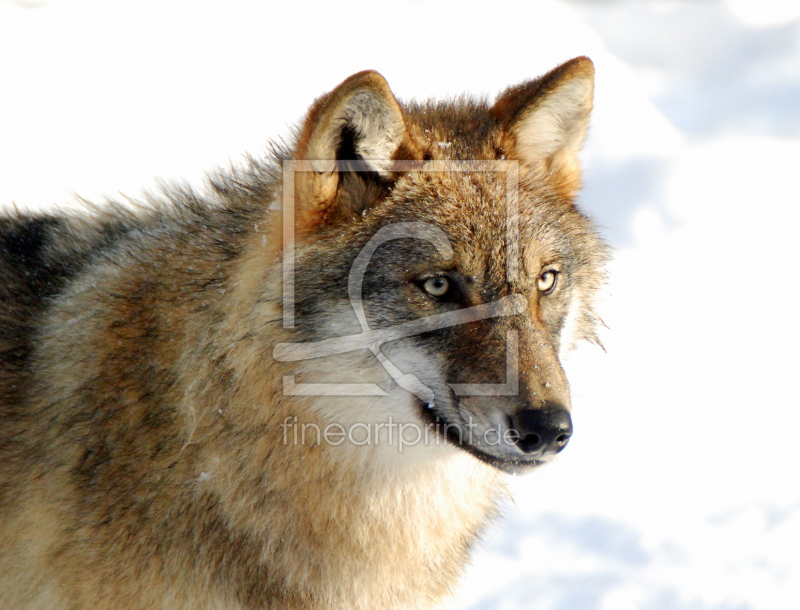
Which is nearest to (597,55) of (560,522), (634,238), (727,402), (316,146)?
(634,238)

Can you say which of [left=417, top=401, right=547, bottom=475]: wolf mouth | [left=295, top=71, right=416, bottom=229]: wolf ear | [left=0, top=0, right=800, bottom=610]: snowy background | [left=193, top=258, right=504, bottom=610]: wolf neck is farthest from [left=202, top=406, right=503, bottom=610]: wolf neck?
[left=0, top=0, right=800, bottom=610]: snowy background

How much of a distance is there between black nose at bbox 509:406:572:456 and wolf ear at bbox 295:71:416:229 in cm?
88

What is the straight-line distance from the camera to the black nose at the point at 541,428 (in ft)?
7.20

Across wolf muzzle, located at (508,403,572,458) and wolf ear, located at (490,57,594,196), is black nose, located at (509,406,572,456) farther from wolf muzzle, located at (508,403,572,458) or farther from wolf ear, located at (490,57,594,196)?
wolf ear, located at (490,57,594,196)

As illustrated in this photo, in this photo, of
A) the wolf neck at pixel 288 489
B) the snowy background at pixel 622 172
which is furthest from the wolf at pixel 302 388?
the snowy background at pixel 622 172

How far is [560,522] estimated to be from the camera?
4676 mm

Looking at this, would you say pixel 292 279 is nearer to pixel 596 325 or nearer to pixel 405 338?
pixel 405 338

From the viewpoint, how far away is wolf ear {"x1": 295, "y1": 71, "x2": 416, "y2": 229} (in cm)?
228

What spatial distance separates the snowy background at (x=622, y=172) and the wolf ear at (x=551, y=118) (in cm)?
179

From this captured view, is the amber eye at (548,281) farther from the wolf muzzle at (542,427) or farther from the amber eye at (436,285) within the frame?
the wolf muzzle at (542,427)

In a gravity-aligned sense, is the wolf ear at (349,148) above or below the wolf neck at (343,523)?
above

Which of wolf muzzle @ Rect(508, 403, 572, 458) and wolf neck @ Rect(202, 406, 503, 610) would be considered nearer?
wolf muzzle @ Rect(508, 403, 572, 458)

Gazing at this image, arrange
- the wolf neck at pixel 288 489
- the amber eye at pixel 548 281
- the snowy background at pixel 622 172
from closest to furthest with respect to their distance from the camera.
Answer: the wolf neck at pixel 288 489
the amber eye at pixel 548 281
the snowy background at pixel 622 172

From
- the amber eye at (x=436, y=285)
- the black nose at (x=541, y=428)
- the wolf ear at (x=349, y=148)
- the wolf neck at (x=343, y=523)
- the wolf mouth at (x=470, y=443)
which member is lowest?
the wolf neck at (x=343, y=523)
